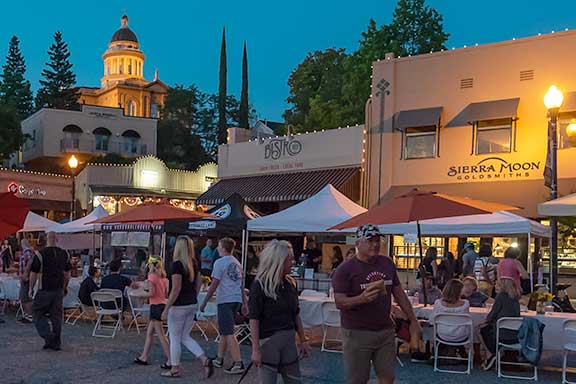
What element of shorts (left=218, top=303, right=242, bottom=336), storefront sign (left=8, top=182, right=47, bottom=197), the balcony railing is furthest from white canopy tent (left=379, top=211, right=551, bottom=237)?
the balcony railing

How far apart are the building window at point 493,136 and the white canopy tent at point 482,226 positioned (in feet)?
21.0

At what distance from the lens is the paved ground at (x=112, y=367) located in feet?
27.5

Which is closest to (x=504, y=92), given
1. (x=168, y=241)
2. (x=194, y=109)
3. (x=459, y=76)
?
(x=459, y=76)

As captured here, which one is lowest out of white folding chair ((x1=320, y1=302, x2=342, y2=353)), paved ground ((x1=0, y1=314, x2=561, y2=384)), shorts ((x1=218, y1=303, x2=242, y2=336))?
paved ground ((x1=0, y1=314, x2=561, y2=384))

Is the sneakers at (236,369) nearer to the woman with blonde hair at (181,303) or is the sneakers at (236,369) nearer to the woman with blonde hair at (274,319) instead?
the woman with blonde hair at (181,303)

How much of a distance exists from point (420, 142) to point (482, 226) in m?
9.15

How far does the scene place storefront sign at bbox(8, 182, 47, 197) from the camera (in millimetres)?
36312

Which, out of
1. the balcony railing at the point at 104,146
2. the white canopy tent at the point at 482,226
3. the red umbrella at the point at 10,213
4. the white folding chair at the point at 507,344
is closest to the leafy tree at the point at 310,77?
the balcony railing at the point at 104,146

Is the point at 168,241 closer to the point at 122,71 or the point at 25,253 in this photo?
the point at 25,253

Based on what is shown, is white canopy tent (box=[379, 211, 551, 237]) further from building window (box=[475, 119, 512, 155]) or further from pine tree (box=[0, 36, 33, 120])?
pine tree (box=[0, 36, 33, 120])

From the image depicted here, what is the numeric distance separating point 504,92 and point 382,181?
14.8ft

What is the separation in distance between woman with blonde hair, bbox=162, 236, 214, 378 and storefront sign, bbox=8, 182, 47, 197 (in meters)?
30.5

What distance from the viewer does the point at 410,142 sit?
70.2 ft

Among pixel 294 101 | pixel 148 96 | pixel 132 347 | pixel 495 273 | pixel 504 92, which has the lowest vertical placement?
pixel 132 347
